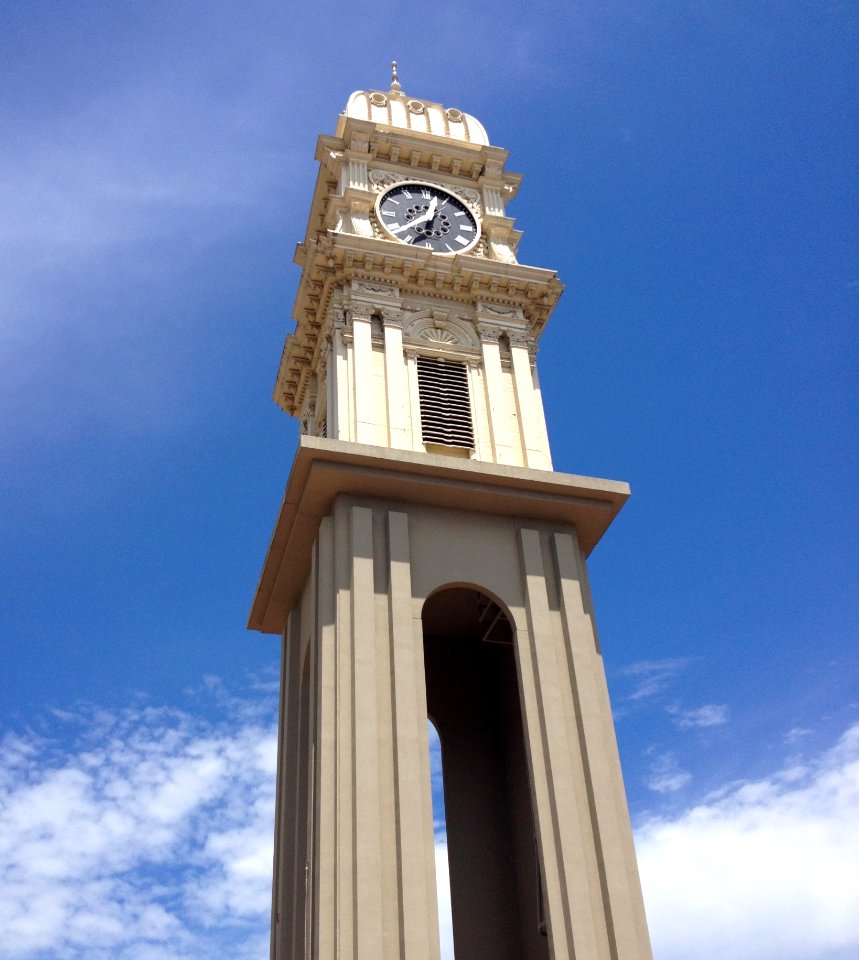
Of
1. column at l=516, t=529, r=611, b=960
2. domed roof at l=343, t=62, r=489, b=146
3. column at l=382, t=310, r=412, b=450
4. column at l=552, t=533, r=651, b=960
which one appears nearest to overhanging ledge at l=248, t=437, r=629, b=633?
column at l=552, t=533, r=651, b=960

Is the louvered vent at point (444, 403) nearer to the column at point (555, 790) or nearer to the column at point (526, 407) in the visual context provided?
the column at point (526, 407)

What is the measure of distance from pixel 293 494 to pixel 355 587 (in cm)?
277

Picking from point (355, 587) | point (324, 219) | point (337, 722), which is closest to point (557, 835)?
point (337, 722)

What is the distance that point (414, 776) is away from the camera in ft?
61.0

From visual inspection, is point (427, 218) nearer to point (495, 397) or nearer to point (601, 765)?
point (495, 397)

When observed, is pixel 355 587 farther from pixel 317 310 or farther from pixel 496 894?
pixel 317 310

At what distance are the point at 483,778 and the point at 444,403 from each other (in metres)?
8.77

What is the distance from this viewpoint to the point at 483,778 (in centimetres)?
2400

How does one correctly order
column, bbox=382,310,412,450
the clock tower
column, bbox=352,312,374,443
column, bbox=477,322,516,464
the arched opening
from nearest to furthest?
the clock tower
the arched opening
column, bbox=352,312,374,443
column, bbox=382,310,412,450
column, bbox=477,322,516,464

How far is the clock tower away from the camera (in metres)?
18.1

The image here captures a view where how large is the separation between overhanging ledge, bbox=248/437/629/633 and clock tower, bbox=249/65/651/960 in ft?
0.15

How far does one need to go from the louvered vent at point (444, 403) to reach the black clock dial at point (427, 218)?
4018mm

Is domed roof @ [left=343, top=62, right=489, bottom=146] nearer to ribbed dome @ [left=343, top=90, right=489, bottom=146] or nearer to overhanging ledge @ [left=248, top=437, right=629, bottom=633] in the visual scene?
ribbed dome @ [left=343, top=90, right=489, bottom=146]

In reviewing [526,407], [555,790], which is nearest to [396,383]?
[526,407]
